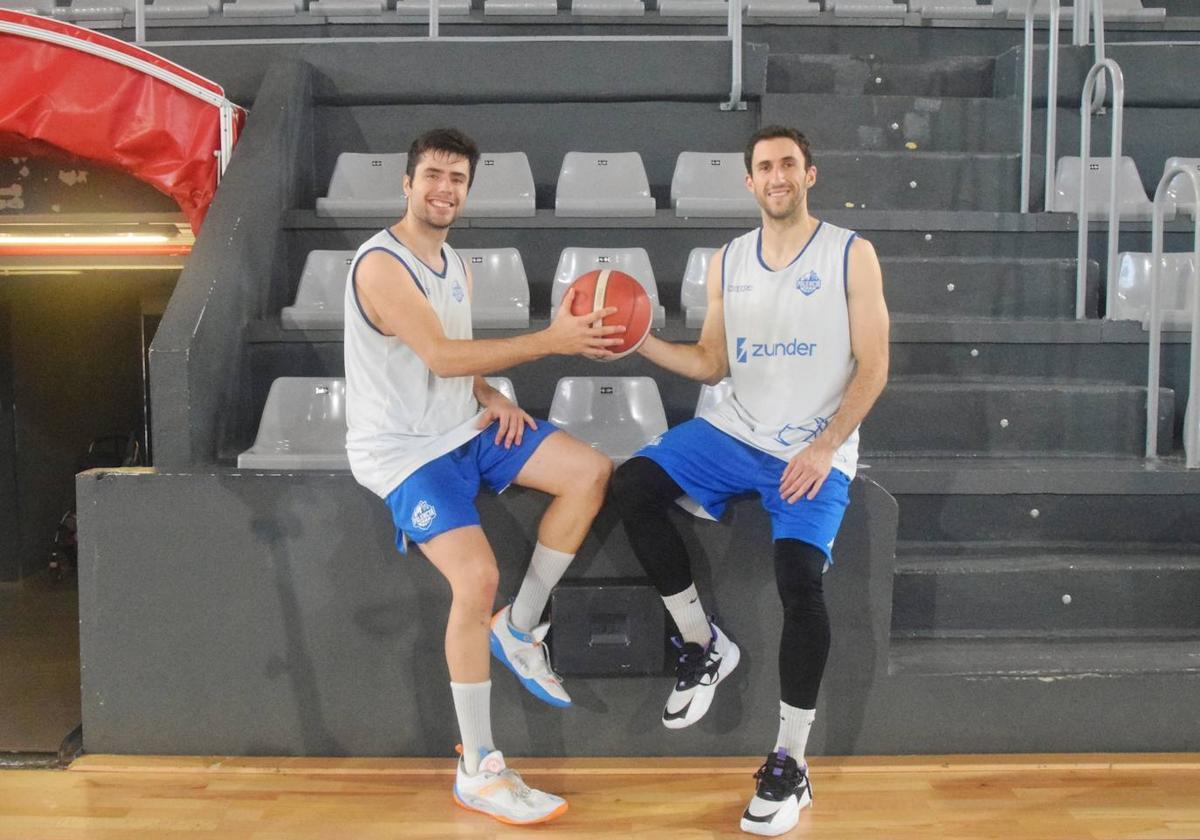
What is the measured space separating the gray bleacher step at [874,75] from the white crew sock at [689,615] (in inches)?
110

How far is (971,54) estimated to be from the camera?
5480 millimetres

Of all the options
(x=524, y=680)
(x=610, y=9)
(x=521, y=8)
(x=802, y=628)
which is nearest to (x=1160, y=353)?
(x=802, y=628)

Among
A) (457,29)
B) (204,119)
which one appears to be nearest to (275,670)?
(204,119)

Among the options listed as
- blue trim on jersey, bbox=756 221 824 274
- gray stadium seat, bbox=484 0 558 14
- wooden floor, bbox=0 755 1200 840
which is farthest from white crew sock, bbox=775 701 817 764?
gray stadium seat, bbox=484 0 558 14

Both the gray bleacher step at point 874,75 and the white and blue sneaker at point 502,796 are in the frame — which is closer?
the white and blue sneaker at point 502,796

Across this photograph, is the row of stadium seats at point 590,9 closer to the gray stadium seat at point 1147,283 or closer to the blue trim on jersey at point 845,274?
the gray stadium seat at point 1147,283

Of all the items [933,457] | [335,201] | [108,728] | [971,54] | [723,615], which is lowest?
[108,728]

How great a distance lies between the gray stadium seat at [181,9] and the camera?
229 inches

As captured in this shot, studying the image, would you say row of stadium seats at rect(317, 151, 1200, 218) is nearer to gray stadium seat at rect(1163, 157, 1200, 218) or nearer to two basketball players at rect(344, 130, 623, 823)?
gray stadium seat at rect(1163, 157, 1200, 218)

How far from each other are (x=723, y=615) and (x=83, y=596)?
5.28 feet

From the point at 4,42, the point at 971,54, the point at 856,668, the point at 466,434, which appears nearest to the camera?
the point at 466,434

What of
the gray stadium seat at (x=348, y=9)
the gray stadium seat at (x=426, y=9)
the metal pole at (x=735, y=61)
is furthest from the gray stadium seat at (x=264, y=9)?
the metal pole at (x=735, y=61)

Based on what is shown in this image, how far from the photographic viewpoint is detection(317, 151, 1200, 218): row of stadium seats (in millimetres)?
4070

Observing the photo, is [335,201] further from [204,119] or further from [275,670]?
[275,670]
